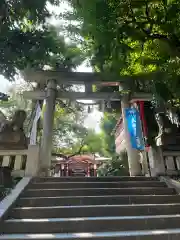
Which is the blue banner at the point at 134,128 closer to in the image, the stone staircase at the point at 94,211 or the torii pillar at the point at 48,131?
the stone staircase at the point at 94,211

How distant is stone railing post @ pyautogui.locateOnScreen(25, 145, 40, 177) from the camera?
22.2 ft

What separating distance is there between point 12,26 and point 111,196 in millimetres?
5523

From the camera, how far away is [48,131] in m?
8.41

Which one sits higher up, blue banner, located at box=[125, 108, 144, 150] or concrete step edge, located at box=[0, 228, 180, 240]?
blue banner, located at box=[125, 108, 144, 150]

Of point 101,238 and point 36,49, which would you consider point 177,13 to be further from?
point 101,238

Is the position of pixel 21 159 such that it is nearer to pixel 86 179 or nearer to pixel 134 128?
pixel 86 179

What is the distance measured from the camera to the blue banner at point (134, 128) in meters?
8.09

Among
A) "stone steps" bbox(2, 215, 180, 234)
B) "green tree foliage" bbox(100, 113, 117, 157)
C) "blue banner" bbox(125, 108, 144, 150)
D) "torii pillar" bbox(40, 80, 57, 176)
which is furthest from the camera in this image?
"green tree foliage" bbox(100, 113, 117, 157)

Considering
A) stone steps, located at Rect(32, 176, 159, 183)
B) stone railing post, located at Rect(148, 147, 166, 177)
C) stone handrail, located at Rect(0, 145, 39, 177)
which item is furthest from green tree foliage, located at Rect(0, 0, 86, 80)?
stone railing post, located at Rect(148, 147, 166, 177)

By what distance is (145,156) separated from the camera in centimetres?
817

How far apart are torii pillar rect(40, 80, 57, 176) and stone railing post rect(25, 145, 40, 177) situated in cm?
71

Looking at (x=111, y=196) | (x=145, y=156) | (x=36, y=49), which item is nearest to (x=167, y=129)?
(x=145, y=156)

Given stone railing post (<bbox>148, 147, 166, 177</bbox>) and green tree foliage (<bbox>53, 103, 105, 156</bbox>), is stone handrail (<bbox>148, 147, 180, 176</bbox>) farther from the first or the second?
green tree foliage (<bbox>53, 103, 105, 156</bbox>)

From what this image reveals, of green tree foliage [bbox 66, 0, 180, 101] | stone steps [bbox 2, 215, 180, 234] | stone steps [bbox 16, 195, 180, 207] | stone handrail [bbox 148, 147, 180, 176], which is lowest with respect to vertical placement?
stone steps [bbox 2, 215, 180, 234]
